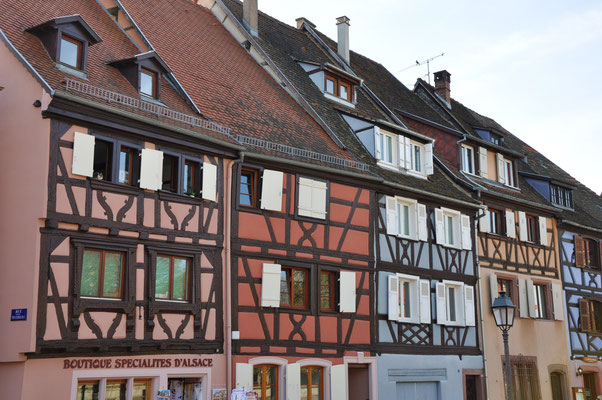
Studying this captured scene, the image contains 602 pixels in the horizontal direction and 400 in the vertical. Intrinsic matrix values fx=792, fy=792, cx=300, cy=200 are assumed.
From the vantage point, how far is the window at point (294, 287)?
19266mm

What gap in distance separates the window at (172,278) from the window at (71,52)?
4461 mm

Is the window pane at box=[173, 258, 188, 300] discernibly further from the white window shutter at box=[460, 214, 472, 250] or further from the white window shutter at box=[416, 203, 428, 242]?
the white window shutter at box=[460, 214, 472, 250]

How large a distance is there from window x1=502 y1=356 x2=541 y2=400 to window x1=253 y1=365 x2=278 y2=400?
991 centimetres

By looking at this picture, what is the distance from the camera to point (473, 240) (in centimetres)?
2544

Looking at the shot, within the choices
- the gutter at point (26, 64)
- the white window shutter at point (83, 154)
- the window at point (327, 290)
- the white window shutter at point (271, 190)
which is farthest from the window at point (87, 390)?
the window at point (327, 290)

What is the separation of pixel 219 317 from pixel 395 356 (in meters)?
6.26

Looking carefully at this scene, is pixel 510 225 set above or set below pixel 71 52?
below

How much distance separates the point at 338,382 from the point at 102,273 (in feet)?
23.3

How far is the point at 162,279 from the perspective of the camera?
54.1ft

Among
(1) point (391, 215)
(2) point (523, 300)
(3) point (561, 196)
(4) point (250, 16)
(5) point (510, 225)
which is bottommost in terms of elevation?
(2) point (523, 300)

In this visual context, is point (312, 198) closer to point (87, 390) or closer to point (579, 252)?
point (87, 390)

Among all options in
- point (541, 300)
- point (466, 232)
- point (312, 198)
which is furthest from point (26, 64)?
point (541, 300)

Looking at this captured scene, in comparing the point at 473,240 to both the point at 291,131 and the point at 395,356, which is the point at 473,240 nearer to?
the point at 395,356

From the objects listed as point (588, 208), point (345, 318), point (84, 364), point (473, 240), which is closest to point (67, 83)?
point (84, 364)
